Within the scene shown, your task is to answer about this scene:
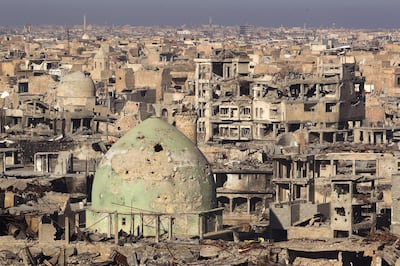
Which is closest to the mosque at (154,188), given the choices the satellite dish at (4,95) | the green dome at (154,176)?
the green dome at (154,176)

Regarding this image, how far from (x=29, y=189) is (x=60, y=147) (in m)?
8.55

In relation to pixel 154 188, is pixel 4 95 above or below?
above

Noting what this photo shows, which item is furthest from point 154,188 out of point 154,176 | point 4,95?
point 4,95

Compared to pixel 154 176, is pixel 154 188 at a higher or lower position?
lower

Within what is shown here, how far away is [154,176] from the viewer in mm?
24859

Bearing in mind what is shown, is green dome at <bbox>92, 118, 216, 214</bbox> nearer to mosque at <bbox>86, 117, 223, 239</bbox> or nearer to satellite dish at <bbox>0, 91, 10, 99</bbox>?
mosque at <bbox>86, 117, 223, 239</bbox>

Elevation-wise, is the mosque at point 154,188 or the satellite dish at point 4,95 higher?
the satellite dish at point 4,95

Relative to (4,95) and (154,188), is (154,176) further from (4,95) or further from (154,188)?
(4,95)

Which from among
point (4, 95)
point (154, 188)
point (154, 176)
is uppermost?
point (4, 95)

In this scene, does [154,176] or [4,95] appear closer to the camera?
[154,176]

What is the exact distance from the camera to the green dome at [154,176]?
2486 centimetres

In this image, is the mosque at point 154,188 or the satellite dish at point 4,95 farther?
the satellite dish at point 4,95

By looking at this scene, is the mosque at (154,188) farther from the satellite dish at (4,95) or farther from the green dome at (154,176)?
the satellite dish at (4,95)

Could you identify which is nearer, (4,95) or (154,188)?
(154,188)
